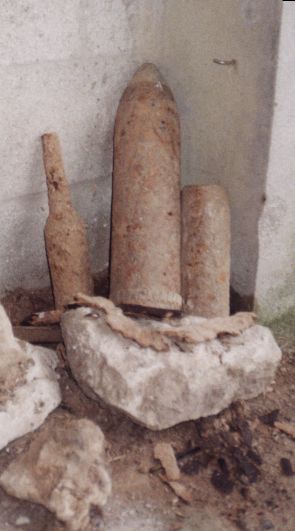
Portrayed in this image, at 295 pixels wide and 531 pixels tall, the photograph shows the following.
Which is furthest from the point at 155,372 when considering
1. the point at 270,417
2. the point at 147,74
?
the point at 147,74

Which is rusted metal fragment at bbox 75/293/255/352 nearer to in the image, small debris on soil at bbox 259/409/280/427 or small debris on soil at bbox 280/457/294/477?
small debris on soil at bbox 259/409/280/427

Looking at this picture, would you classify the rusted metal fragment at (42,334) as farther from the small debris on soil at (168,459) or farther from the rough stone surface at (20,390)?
the small debris on soil at (168,459)

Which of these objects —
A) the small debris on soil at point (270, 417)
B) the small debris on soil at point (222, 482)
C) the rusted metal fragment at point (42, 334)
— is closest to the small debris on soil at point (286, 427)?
the small debris on soil at point (270, 417)

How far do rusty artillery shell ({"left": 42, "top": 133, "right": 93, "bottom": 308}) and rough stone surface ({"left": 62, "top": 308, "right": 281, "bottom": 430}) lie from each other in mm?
400

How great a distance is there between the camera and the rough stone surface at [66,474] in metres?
1.97

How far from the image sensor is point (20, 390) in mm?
2324

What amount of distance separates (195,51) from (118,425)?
167 centimetres

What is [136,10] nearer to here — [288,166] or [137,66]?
[137,66]

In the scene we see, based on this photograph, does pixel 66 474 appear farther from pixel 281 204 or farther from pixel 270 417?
pixel 281 204

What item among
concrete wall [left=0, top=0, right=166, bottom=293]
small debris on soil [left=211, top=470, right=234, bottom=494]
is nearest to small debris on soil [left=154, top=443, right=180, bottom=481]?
small debris on soil [left=211, top=470, right=234, bottom=494]

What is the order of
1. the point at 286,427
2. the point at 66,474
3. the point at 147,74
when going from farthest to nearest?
the point at 147,74 → the point at 286,427 → the point at 66,474

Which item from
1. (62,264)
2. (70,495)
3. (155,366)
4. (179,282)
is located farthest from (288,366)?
(70,495)

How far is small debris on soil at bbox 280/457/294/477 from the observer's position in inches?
92.8

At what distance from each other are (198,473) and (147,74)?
175 centimetres
